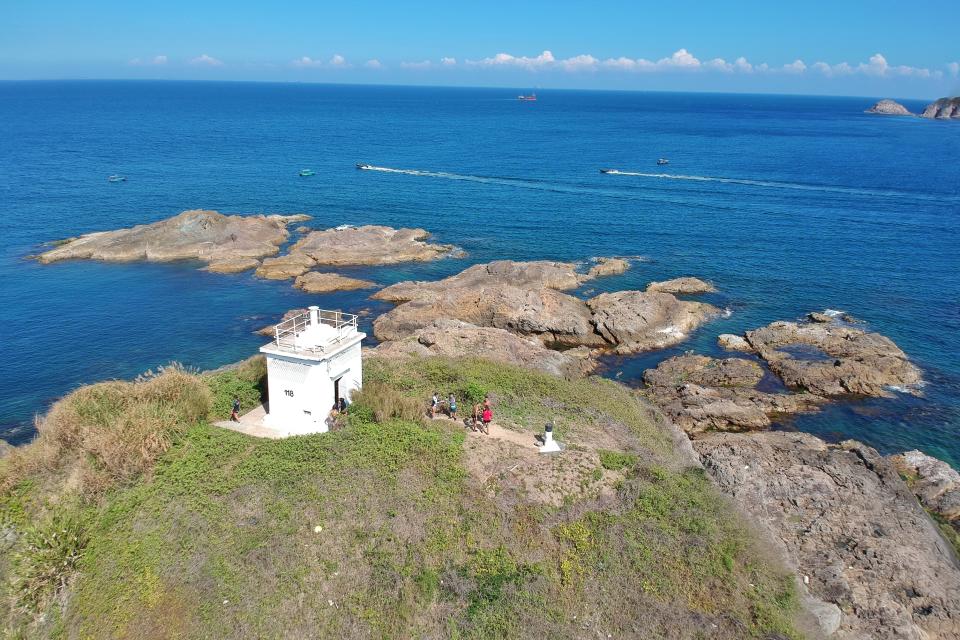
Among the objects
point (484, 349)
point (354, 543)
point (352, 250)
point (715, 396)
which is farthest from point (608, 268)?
point (354, 543)

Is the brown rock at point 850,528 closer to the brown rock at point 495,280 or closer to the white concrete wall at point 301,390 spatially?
the white concrete wall at point 301,390

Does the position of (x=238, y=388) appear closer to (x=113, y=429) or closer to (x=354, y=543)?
(x=113, y=429)

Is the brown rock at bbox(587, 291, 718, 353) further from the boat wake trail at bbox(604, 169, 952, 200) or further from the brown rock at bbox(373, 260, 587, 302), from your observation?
the boat wake trail at bbox(604, 169, 952, 200)

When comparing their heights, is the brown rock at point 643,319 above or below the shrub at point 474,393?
below

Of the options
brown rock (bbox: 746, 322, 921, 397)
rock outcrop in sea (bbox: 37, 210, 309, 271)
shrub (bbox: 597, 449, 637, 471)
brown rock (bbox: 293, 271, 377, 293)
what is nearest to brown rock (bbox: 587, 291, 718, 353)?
brown rock (bbox: 746, 322, 921, 397)

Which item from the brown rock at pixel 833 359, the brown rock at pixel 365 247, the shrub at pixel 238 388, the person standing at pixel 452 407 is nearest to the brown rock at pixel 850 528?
the brown rock at pixel 833 359

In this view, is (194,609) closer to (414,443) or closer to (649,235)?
(414,443)
